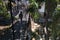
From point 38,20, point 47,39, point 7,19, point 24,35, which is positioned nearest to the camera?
point 47,39

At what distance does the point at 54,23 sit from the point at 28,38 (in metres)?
1.07

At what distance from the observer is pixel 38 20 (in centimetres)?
930

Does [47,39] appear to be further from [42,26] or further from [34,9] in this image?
[34,9]

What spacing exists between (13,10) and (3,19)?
1.06 metres

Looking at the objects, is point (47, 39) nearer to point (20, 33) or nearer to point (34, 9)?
point (34, 9)

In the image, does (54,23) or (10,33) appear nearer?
(54,23)

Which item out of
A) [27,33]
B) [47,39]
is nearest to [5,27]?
[27,33]

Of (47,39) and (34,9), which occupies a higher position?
(34,9)

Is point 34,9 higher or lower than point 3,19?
higher

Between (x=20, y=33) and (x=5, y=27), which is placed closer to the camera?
(x=5, y=27)

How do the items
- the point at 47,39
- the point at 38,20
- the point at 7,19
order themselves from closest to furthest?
the point at 47,39 < the point at 38,20 < the point at 7,19

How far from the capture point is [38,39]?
9.14 meters

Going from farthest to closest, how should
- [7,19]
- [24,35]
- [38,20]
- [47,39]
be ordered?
1. [7,19]
2. [24,35]
3. [38,20]
4. [47,39]

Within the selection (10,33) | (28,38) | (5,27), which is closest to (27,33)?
(28,38)
